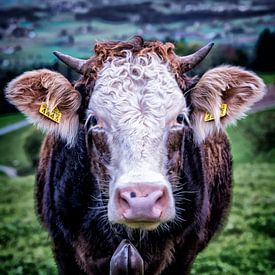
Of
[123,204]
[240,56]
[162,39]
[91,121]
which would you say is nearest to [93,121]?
[91,121]

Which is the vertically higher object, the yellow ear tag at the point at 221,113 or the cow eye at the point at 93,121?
the cow eye at the point at 93,121

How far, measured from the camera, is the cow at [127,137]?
409 centimetres

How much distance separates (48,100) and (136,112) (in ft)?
2.00

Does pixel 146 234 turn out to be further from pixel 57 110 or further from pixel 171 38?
pixel 171 38

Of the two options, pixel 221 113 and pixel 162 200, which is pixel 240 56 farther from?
pixel 162 200

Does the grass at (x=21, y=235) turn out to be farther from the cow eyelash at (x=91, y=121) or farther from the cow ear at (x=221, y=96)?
the cow ear at (x=221, y=96)

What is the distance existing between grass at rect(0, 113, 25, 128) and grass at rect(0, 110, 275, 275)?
0.39ft

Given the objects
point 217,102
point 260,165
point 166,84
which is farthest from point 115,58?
point 260,165

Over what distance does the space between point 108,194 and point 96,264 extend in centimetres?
58

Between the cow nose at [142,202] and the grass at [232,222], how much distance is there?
5.26 ft

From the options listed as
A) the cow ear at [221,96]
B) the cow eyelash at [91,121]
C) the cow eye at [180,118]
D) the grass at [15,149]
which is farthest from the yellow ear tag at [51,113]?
the grass at [15,149]

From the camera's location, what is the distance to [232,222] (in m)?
5.64

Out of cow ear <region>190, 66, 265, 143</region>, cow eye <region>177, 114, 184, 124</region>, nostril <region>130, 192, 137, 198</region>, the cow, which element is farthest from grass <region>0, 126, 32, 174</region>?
nostril <region>130, 192, 137, 198</region>

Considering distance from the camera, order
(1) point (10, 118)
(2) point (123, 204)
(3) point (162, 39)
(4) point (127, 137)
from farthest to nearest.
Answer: (3) point (162, 39), (1) point (10, 118), (4) point (127, 137), (2) point (123, 204)
